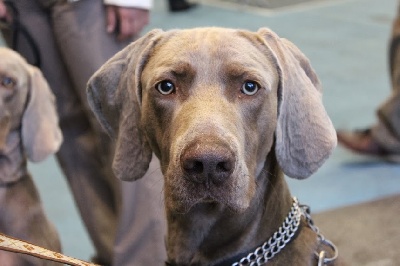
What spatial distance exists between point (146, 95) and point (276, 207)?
428mm

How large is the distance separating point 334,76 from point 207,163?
449cm

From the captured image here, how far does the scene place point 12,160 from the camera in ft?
7.95

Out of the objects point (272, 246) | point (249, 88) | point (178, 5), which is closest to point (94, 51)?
point (249, 88)

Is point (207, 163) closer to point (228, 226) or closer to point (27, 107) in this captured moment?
point (228, 226)

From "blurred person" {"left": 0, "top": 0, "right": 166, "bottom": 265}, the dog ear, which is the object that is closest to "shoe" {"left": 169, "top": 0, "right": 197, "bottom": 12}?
"blurred person" {"left": 0, "top": 0, "right": 166, "bottom": 265}

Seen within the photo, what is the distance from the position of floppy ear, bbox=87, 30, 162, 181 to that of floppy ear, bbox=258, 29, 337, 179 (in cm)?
34

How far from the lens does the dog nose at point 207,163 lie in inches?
58.5

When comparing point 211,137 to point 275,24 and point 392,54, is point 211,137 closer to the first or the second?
point 392,54

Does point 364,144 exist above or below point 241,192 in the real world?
below

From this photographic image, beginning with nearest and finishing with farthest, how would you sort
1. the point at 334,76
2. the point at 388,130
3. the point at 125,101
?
the point at 125,101 → the point at 388,130 → the point at 334,76

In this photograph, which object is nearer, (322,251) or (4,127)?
(322,251)

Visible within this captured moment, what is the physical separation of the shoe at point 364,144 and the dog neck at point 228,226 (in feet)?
8.33

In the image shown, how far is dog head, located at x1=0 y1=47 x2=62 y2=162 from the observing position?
2.43 meters

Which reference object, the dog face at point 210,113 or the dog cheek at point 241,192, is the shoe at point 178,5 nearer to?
the dog face at point 210,113
